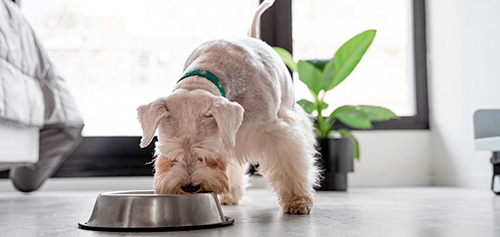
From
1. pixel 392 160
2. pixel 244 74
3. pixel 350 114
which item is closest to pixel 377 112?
pixel 350 114

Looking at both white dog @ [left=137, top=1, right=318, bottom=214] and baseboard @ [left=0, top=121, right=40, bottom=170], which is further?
baseboard @ [left=0, top=121, right=40, bottom=170]

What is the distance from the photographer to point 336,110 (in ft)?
11.9

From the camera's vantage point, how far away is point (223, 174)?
1710mm

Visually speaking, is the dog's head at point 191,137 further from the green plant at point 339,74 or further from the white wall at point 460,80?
the white wall at point 460,80

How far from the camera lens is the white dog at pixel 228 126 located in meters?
1.65

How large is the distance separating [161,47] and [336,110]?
152cm

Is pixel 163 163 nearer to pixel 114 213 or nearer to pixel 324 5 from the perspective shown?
pixel 114 213

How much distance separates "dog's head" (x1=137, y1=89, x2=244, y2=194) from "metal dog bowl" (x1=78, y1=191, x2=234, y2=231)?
0.45 feet

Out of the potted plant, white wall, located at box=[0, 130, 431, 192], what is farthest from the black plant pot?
white wall, located at box=[0, 130, 431, 192]

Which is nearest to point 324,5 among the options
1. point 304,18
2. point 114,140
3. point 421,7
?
point 304,18

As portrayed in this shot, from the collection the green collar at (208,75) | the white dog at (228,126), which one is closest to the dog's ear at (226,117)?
the white dog at (228,126)

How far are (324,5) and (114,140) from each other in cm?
193

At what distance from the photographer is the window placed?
422 cm

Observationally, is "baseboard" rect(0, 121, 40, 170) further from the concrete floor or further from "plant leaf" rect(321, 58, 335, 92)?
"plant leaf" rect(321, 58, 335, 92)
